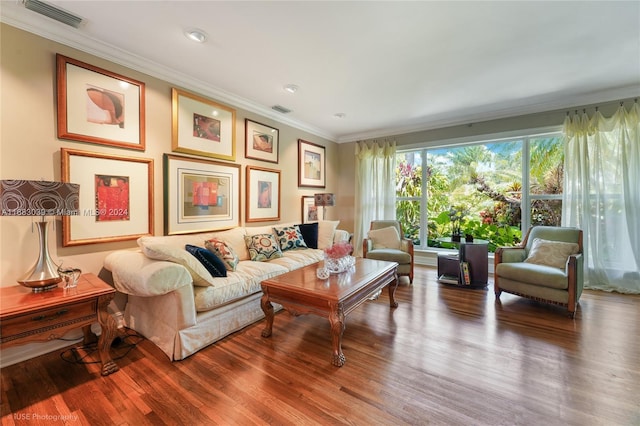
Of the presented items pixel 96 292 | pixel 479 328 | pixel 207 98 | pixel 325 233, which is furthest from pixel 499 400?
pixel 207 98

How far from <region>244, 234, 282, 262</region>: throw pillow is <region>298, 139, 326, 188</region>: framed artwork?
1645mm

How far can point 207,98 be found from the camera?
3299 millimetres

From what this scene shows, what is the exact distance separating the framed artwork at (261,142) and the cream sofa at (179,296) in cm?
170

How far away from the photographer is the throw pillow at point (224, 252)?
276cm

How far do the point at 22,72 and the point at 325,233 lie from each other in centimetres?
355

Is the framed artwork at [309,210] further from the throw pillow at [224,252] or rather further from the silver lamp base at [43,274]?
the silver lamp base at [43,274]

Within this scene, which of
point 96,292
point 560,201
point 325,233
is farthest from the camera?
point 325,233

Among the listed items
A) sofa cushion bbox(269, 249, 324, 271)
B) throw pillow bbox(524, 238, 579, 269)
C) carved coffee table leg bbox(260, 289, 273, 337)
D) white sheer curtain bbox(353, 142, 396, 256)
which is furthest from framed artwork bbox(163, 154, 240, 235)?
throw pillow bbox(524, 238, 579, 269)

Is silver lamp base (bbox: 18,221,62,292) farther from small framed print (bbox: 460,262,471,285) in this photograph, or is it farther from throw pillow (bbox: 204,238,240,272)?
small framed print (bbox: 460,262,471,285)

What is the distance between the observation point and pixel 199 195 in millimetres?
3221

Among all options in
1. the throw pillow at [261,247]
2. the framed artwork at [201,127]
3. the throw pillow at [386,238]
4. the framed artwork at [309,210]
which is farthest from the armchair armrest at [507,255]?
the framed artwork at [201,127]

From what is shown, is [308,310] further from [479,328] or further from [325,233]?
[325,233]

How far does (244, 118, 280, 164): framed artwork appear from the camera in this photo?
383 centimetres

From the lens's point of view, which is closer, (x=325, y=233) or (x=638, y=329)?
(x=638, y=329)
